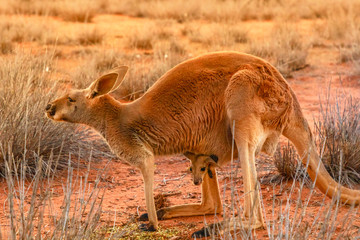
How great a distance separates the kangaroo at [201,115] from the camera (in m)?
5.24

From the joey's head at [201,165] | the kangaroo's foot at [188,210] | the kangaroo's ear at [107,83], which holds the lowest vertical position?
the kangaroo's foot at [188,210]

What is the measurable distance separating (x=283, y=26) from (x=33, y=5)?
10628mm

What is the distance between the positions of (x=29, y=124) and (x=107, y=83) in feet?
5.50

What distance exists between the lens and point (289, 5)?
24.2 meters

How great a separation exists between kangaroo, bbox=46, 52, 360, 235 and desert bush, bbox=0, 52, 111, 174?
0.94 metres

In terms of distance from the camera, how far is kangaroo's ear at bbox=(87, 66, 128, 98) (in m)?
5.37

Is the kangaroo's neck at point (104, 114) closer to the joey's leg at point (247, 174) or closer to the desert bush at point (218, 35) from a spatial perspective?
the joey's leg at point (247, 174)

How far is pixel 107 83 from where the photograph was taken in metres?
5.43

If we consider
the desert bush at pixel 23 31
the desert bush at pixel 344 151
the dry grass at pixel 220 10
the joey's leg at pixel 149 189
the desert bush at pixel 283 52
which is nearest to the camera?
the joey's leg at pixel 149 189

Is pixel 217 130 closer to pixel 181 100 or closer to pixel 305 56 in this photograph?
pixel 181 100

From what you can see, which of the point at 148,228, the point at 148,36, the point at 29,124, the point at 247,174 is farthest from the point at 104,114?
the point at 148,36

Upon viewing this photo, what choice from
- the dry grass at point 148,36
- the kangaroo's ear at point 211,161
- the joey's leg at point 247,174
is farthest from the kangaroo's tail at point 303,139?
the dry grass at point 148,36

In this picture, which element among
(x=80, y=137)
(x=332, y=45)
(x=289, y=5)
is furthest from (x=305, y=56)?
(x=289, y=5)

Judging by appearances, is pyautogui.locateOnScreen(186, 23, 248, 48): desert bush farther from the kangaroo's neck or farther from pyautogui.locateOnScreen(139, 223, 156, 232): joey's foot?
pyautogui.locateOnScreen(139, 223, 156, 232): joey's foot
